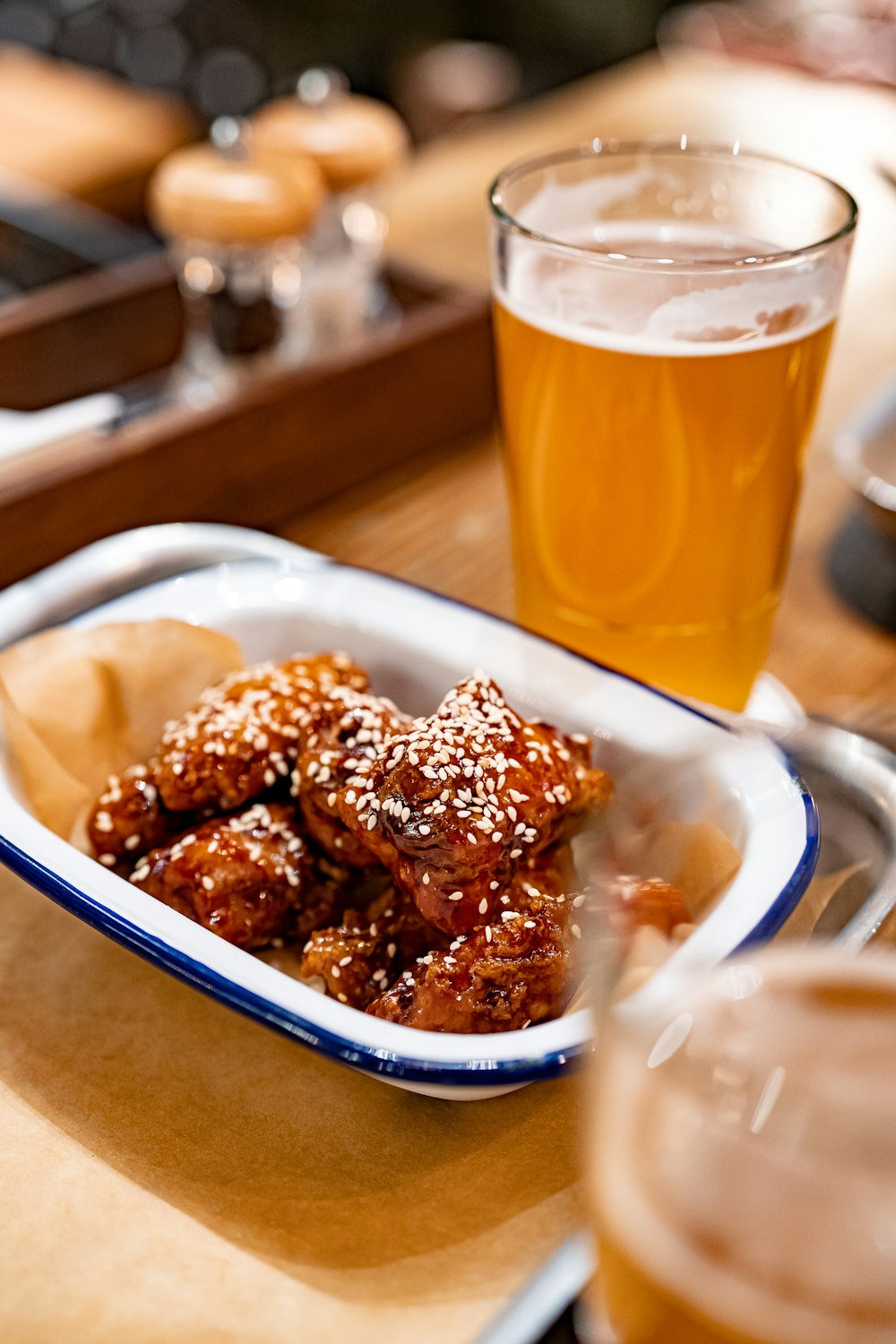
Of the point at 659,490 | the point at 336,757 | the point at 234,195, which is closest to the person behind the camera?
the point at 336,757

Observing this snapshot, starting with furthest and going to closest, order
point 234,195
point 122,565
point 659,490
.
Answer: point 234,195 → point 122,565 → point 659,490

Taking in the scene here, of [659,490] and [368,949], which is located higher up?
[659,490]

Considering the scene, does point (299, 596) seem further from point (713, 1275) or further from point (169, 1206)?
point (713, 1275)

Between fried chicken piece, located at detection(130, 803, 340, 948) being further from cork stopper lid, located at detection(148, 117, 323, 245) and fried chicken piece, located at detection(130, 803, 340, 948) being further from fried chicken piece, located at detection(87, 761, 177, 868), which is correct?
cork stopper lid, located at detection(148, 117, 323, 245)

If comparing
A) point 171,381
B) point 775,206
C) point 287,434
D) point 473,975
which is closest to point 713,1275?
point 473,975

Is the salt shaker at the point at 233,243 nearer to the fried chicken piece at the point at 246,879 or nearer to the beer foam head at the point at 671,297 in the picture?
the beer foam head at the point at 671,297

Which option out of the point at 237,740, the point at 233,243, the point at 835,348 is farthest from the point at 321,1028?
the point at 835,348

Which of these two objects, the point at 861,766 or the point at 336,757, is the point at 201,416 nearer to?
the point at 336,757

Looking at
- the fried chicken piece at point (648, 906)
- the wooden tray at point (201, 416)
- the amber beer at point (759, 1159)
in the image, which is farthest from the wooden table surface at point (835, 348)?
the amber beer at point (759, 1159)
